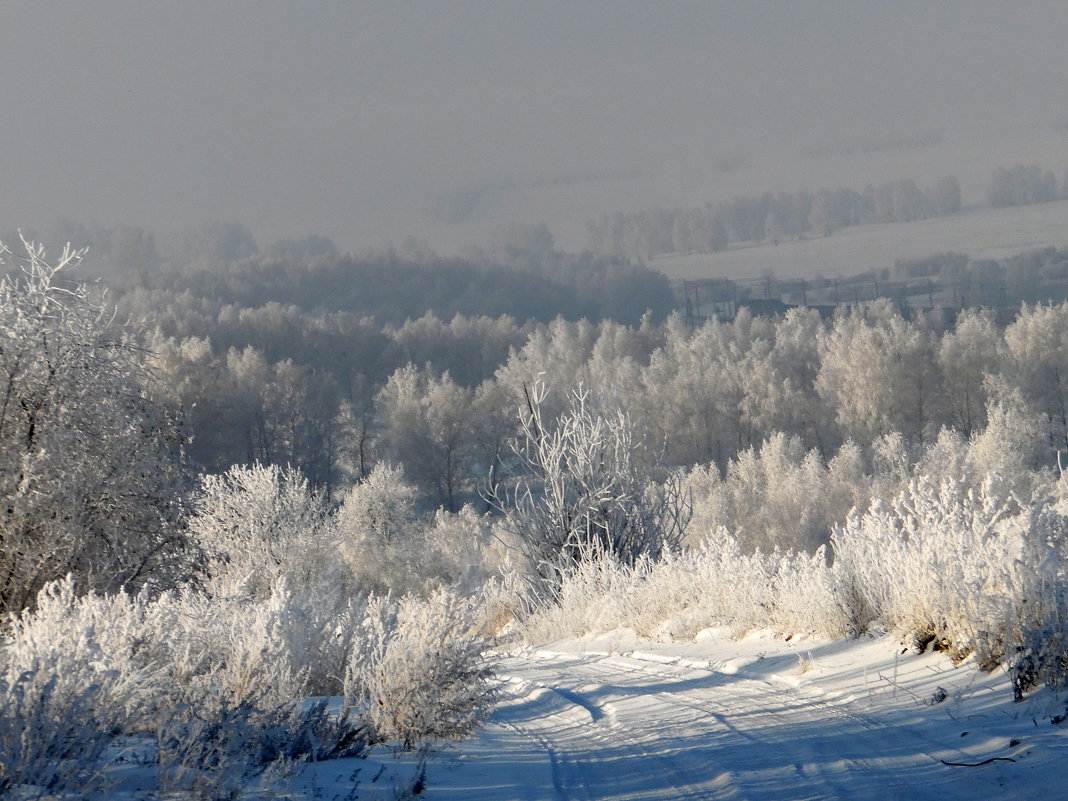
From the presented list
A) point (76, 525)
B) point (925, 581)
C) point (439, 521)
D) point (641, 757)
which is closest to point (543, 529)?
point (76, 525)

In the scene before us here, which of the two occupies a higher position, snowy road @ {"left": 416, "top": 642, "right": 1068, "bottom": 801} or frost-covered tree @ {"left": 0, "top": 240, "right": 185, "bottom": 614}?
frost-covered tree @ {"left": 0, "top": 240, "right": 185, "bottom": 614}

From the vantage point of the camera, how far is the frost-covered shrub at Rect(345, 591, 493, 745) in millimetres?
5406

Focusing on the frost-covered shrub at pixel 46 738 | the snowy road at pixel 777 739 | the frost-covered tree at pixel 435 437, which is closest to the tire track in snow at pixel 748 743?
the snowy road at pixel 777 739

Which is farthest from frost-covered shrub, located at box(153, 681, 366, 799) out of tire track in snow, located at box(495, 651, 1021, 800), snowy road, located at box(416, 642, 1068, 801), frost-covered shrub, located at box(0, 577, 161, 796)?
tire track in snow, located at box(495, 651, 1021, 800)

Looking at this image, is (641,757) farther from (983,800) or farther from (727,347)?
(727,347)

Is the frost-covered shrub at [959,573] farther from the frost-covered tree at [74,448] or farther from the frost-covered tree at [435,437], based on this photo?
the frost-covered tree at [435,437]

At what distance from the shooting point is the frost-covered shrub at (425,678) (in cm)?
541

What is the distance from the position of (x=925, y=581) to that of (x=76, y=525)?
7.60 metres

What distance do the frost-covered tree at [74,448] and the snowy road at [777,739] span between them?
191 inches

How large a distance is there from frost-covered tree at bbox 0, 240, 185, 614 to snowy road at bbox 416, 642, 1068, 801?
4.86m

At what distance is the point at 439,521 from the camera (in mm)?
50719

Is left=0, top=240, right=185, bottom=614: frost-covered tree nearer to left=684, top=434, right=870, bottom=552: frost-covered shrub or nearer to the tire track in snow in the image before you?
the tire track in snow

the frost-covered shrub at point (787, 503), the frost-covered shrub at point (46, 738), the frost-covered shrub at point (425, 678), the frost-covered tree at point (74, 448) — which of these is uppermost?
the frost-covered tree at point (74, 448)

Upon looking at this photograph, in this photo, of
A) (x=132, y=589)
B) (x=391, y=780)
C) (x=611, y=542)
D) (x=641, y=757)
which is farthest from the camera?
(x=611, y=542)
